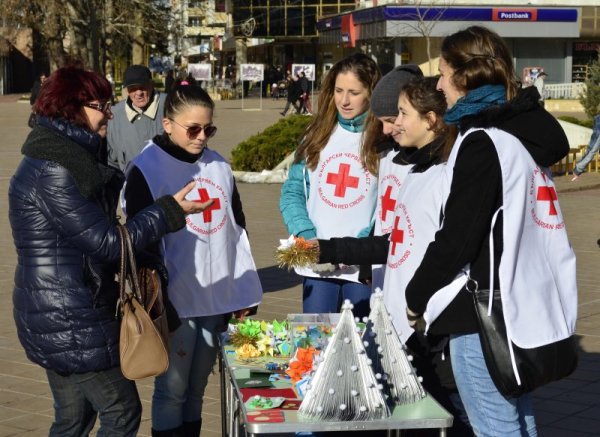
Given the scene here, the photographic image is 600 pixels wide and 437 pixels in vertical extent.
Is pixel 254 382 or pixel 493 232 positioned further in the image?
pixel 254 382

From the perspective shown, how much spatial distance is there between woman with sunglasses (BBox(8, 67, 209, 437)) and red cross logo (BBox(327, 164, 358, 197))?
3.53 ft

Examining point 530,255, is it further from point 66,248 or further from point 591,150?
point 591,150

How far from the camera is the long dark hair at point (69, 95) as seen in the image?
158 inches

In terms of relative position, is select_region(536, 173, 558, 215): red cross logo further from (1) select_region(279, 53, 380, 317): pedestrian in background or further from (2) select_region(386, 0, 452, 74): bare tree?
(2) select_region(386, 0, 452, 74): bare tree

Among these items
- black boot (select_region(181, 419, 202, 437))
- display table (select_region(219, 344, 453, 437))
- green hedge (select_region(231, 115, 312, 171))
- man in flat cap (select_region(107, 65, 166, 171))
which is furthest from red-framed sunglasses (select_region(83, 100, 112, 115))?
green hedge (select_region(231, 115, 312, 171))

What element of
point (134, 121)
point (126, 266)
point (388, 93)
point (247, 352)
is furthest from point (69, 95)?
point (134, 121)

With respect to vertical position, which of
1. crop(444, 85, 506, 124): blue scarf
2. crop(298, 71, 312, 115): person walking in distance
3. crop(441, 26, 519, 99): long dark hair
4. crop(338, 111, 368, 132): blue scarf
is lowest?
crop(298, 71, 312, 115): person walking in distance

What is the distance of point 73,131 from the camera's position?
398 cm

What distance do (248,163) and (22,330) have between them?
1532cm

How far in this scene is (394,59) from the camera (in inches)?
2194

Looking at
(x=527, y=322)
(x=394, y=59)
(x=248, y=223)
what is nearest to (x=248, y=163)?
(x=248, y=223)

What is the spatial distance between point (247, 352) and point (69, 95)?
114cm

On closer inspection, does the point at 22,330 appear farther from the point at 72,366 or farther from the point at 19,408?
the point at 19,408

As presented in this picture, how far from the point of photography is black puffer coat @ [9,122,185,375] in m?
3.93
